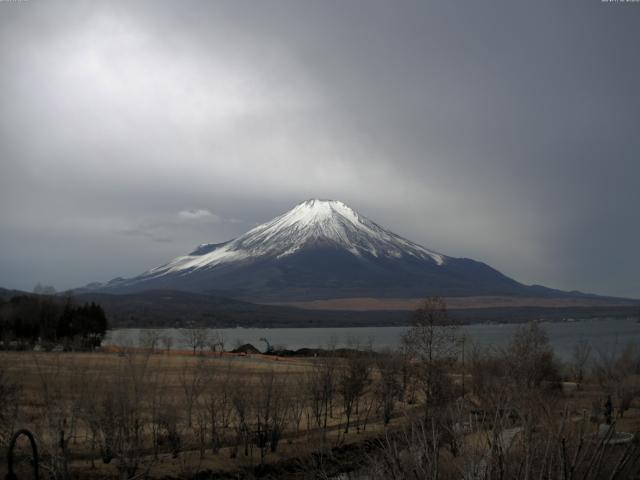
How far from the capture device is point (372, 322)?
187000 millimetres

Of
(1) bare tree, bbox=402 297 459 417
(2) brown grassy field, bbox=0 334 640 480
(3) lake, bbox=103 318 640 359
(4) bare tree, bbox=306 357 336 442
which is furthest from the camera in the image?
(3) lake, bbox=103 318 640 359

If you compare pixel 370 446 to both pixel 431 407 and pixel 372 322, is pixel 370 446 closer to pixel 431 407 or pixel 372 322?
pixel 431 407

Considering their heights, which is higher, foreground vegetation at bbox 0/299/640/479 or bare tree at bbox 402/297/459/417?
bare tree at bbox 402/297/459/417

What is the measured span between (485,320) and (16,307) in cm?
13707

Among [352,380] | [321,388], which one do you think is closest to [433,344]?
[352,380]

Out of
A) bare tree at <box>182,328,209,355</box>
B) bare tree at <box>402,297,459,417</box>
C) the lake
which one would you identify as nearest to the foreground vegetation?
bare tree at <box>402,297,459,417</box>

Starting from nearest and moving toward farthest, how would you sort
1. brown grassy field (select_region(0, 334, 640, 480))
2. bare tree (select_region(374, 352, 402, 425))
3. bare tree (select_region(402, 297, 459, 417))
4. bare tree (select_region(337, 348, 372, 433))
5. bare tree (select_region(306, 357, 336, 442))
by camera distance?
brown grassy field (select_region(0, 334, 640, 480)) → bare tree (select_region(402, 297, 459, 417)) → bare tree (select_region(306, 357, 336, 442)) → bare tree (select_region(337, 348, 372, 433)) → bare tree (select_region(374, 352, 402, 425))

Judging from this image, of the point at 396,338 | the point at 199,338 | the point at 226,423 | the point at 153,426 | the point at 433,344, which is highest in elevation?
the point at 433,344

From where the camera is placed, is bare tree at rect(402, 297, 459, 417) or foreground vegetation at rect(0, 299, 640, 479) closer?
foreground vegetation at rect(0, 299, 640, 479)

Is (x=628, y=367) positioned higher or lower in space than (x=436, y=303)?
lower

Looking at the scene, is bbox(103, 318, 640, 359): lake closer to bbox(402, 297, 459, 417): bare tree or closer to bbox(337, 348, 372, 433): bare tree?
bbox(337, 348, 372, 433): bare tree

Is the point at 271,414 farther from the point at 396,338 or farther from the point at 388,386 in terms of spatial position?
the point at 396,338

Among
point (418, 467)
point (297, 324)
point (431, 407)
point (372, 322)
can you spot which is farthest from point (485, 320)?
point (418, 467)

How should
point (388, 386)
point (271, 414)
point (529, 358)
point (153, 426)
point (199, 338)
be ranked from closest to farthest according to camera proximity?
point (153, 426) → point (271, 414) → point (529, 358) → point (388, 386) → point (199, 338)
